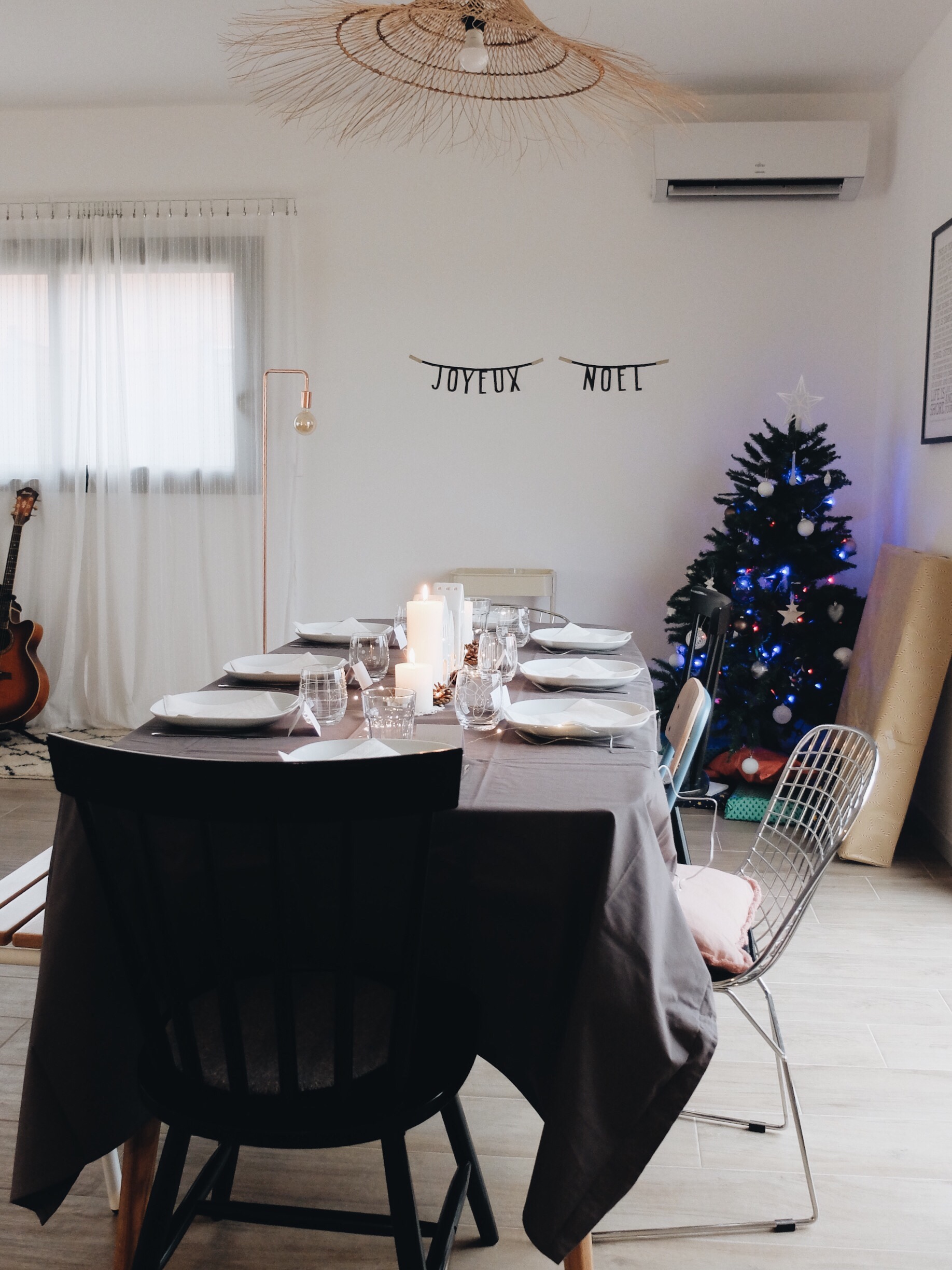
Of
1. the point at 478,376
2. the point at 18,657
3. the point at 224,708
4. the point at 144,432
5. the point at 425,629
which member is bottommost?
the point at 18,657

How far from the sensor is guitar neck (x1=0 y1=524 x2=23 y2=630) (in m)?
4.55

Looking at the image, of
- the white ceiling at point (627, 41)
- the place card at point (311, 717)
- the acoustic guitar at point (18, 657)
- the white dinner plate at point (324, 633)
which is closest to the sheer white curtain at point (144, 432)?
the acoustic guitar at point (18, 657)

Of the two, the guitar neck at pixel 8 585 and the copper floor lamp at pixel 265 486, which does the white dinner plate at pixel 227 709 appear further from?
the guitar neck at pixel 8 585

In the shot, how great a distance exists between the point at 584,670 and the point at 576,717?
469 mm

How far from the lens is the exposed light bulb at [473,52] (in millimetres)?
1928

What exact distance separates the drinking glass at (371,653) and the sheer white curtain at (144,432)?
2521mm

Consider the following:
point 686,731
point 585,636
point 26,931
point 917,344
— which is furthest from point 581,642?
point 917,344

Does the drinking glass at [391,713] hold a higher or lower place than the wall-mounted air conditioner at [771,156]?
lower

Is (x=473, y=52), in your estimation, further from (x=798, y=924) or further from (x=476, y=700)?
(x=798, y=924)

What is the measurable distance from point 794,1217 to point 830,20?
3.70 meters

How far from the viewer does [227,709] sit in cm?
194

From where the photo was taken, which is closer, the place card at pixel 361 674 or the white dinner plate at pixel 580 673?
the place card at pixel 361 674

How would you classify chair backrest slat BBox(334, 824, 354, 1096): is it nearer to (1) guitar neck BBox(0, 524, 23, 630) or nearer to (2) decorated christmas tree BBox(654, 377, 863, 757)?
(2) decorated christmas tree BBox(654, 377, 863, 757)

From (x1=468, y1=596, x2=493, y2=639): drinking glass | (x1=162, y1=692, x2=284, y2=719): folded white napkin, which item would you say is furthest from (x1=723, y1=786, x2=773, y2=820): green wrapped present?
(x1=162, y1=692, x2=284, y2=719): folded white napkin
